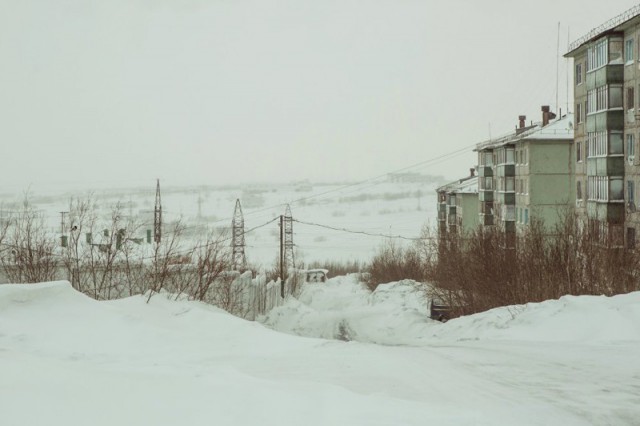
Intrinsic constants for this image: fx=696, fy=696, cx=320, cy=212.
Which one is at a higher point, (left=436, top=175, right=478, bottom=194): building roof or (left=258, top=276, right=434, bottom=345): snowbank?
(left=436, top=175, right=478, bottom=194): building roof

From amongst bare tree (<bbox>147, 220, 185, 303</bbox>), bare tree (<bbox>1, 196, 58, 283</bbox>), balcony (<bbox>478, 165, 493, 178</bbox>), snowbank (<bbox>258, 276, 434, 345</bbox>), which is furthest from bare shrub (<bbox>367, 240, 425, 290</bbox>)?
bare tree (<bbox>1, 196, 58, 283</bbox>)

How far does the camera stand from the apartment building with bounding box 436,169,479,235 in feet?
236

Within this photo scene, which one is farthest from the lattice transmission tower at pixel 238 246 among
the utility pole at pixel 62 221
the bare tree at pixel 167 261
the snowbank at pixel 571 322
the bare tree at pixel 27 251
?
the snowbank at pixel 571 322

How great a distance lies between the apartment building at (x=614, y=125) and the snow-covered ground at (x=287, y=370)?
63.4 feet

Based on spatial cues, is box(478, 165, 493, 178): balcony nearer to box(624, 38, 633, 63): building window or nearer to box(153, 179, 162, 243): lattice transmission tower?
box(624, 38, 633, 63): building window

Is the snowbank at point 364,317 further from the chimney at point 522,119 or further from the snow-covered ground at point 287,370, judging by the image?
the chimney at point 522,119

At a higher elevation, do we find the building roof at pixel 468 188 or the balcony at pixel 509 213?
the building roof at pixel 468 188

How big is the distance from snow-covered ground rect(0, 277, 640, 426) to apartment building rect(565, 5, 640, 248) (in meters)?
19.3

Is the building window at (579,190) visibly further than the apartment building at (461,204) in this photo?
No

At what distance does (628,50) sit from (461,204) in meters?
36.7

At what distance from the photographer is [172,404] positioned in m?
7.88

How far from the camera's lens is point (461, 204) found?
7369cm

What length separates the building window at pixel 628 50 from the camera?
3750 cm

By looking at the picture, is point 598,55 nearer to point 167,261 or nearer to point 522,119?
point 167,261
